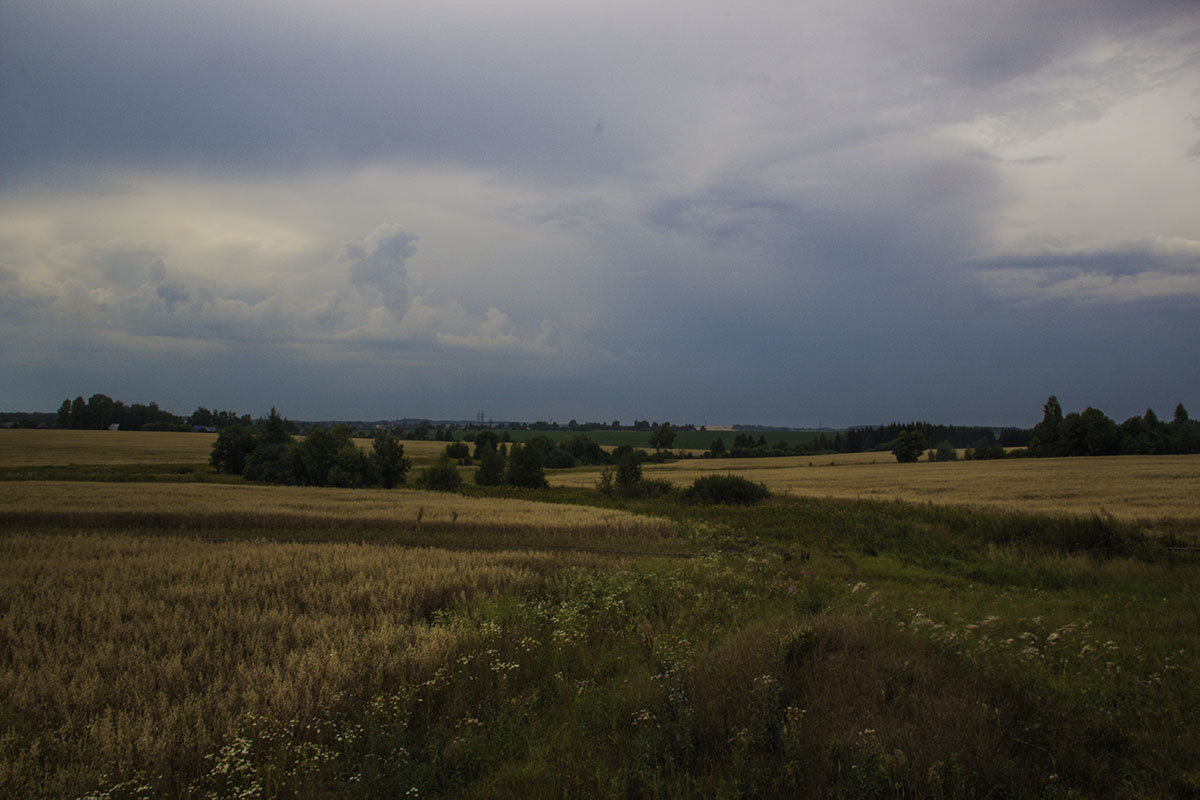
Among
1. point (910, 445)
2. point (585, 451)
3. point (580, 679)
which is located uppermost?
point (910, 445)

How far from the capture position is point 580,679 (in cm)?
726

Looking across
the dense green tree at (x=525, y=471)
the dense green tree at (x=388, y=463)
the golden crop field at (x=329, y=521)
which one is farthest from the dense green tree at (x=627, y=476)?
the dense green tree at (x=388, y=463)

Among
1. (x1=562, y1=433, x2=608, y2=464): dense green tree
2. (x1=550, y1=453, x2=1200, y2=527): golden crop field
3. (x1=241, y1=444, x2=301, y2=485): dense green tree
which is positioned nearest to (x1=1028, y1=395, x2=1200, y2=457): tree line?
(x1=550, y1=453, x2=1200, y2=527): golden crop field

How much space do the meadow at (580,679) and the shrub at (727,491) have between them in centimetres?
2225

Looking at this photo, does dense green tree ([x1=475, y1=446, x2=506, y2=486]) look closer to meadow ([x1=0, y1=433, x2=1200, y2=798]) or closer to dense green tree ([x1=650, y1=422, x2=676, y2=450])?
meadow ([x1=0, y1=433, x2=1200, y2=798])

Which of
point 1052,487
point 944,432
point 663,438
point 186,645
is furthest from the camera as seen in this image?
point 944,432

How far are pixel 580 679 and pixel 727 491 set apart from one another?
3055 cm

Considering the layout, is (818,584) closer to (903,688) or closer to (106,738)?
(903,688)

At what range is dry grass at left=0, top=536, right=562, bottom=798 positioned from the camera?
5.34 meters

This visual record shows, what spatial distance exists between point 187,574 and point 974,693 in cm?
1367

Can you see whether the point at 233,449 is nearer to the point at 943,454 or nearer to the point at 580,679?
the point at 580,679

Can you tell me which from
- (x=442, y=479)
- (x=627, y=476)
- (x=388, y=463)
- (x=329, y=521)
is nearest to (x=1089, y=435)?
Result: (x=627, y=476)

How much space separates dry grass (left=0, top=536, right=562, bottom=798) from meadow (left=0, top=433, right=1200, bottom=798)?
0.13 ft

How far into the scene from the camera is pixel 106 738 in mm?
5211
